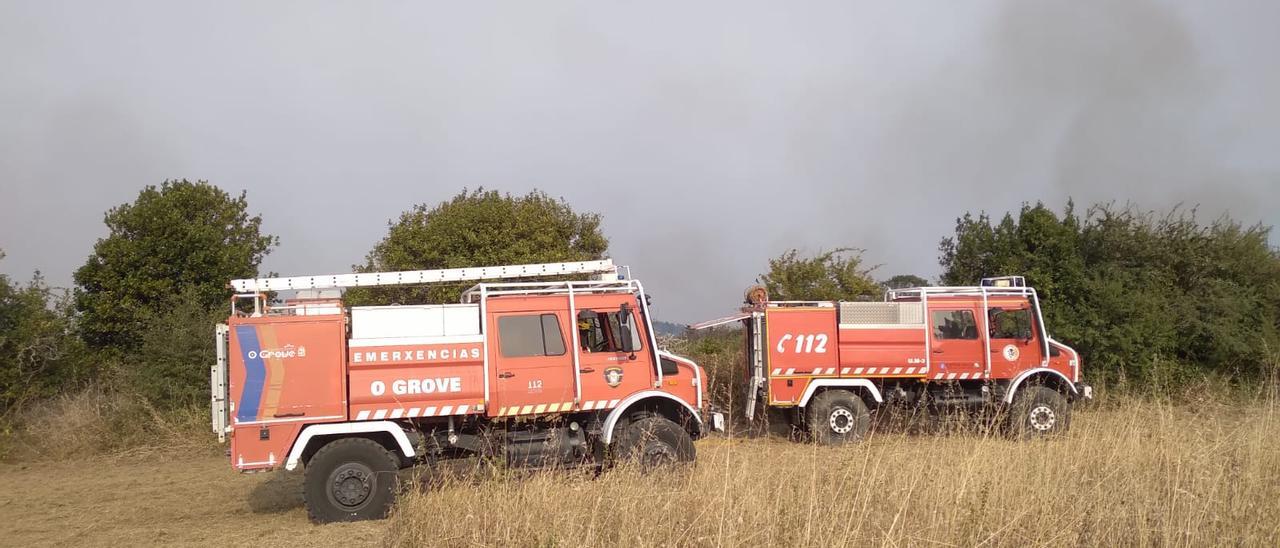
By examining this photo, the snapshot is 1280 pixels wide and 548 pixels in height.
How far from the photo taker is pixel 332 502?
867cm

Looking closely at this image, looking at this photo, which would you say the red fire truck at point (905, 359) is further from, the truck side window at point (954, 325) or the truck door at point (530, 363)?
the truck door at point (530, 363)

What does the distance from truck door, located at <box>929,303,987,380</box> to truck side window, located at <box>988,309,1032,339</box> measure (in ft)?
1.05

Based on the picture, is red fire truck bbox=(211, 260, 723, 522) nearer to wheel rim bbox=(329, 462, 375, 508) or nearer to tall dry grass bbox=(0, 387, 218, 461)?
wheel rim bbox=(329, 462, 375, 508)

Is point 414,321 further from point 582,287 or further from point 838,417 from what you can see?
point 838,417

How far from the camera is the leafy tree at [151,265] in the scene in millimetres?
17938

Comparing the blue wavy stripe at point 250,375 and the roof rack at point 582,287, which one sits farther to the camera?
the roof rack at point 582,287

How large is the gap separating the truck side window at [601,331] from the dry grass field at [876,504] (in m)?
1.64

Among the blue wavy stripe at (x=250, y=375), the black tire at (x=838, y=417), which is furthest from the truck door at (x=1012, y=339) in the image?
the blue wavy stripe at (x=250, y=375)

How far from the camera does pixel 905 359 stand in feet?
44.2

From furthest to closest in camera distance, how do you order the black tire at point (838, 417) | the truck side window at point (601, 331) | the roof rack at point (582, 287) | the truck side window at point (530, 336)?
the black tire at point (838, 417) → the roof rack at point (582, 287) → the truck side window at point (601, 331) → the truck side window at point (530, 336)

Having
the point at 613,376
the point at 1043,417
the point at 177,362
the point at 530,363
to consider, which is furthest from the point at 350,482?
the point at 1043,417

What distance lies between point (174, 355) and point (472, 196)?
6.66m

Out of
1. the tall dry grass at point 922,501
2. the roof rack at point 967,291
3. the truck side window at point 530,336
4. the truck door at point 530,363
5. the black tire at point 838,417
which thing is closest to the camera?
the tall dry grass at point 922,501

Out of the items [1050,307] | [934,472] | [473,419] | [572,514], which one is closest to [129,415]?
[473,419]
